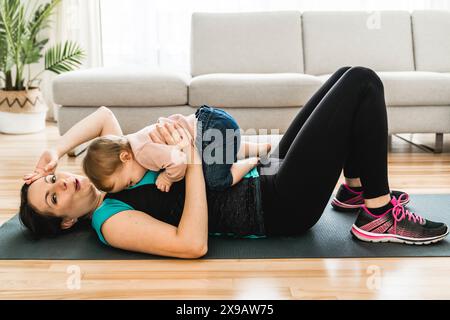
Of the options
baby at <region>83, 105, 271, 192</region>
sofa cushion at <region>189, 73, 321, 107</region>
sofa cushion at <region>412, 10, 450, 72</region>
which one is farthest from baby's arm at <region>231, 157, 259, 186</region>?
sofa cushion at <region>412, 10, 450, 72</region>

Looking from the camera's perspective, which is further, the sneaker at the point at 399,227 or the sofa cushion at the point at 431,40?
the sofa cushion at the point at 431,40

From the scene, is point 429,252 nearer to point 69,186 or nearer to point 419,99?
point 69,186

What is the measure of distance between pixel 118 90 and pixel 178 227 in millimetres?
1911

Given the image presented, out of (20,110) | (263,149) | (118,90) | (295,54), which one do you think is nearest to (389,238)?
(263,149)

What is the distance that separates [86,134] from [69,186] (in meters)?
0.28

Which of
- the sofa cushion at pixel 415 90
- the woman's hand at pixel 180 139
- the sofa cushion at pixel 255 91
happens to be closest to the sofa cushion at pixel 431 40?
the sofa cushion at pixel 415 90

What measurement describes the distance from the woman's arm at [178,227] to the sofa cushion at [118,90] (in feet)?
5.77

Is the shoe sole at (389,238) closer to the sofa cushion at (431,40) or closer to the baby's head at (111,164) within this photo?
the baby's head at (111,164)

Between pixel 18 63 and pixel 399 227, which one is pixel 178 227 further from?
pixel 18 63

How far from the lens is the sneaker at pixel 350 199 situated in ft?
7.09

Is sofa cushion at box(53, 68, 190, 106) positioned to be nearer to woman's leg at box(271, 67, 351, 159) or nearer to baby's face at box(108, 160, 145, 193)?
woman's leg at box(271, 67, 351, 159)

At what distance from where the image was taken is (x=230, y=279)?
5.25ft

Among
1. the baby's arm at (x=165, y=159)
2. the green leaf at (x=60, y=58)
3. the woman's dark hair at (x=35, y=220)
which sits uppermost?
the green leaf at (x=60, y=58)
